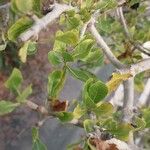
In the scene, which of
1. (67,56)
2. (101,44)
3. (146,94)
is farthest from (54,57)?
(146,94)

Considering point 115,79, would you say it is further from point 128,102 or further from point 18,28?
point 18,28

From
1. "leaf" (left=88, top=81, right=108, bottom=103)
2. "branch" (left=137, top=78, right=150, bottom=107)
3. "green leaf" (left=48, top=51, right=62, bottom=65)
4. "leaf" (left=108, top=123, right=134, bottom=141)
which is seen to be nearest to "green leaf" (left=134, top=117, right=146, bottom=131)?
"leaf" (left=108, top=123, right=134, bottom=141)

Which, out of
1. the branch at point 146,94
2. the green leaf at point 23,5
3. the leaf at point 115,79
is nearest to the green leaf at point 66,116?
the leaf at point 115,79

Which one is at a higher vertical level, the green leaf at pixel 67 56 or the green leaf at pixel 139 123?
the green leaf at pixel 67 56

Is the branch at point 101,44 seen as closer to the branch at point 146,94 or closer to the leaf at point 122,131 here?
the leaf at point 122,131

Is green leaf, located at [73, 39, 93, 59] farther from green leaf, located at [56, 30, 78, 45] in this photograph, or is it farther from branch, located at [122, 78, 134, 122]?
branch, located at [122, 78, 134, 122]
